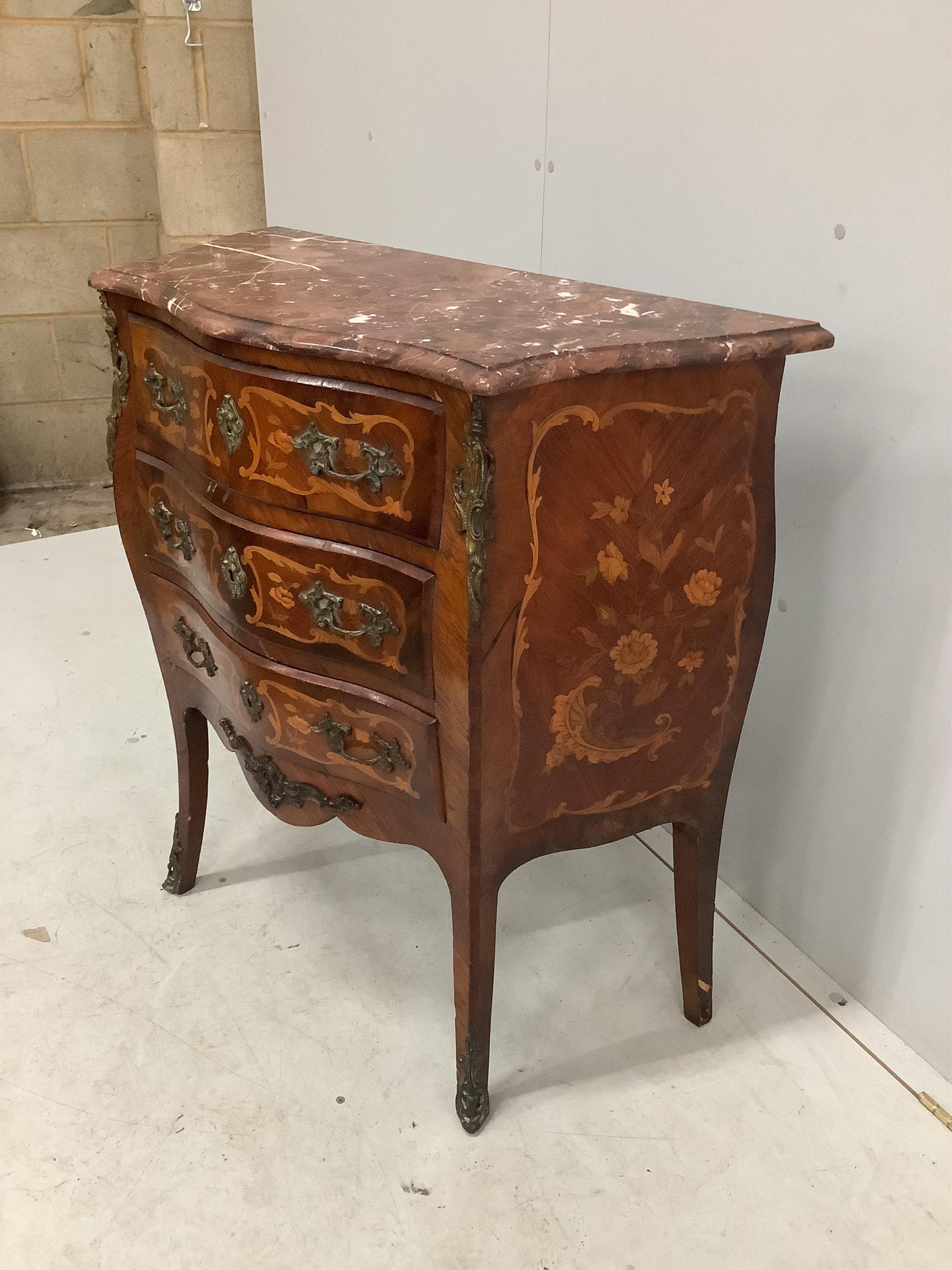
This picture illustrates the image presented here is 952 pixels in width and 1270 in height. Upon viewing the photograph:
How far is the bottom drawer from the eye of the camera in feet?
3.97

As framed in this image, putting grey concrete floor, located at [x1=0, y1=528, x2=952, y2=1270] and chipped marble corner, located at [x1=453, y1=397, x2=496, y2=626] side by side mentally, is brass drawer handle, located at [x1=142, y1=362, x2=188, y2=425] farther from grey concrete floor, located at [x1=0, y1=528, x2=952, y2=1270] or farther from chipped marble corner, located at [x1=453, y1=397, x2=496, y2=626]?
grey concrete floor, located at [x1=0, y1=528, x2=952, y2=1270]

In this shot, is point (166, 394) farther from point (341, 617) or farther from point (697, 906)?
point (697, 906)

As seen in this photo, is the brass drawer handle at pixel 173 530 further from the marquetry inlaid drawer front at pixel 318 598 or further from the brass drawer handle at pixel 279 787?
the brass drawer handle at pixel 279 787

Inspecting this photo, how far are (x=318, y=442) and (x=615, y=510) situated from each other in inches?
12.5

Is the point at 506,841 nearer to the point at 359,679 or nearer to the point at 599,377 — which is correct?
the point at 359,679

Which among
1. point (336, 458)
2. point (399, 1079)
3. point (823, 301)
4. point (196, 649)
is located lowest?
point (399, 1079)

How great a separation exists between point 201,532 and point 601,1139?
Answer: 92 centimetres

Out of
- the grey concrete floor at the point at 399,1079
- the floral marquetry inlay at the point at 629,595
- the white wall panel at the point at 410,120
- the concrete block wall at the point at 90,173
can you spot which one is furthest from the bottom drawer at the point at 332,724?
the concrete block wall at the point at 90,173

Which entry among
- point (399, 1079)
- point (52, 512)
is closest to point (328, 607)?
point (399, 1079)

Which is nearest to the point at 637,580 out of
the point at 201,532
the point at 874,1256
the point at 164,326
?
the point at 201,532

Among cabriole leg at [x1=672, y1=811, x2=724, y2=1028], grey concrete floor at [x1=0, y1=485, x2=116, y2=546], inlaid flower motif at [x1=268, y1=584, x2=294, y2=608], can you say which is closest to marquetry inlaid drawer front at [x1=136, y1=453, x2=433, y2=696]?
inlaid flower motif at [x1=268, y1=584, x2=294, y2=608]

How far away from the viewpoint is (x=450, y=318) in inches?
44.4

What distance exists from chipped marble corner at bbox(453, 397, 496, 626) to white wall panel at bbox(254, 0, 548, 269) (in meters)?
1.12

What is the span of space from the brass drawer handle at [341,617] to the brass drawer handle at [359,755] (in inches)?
4.9
